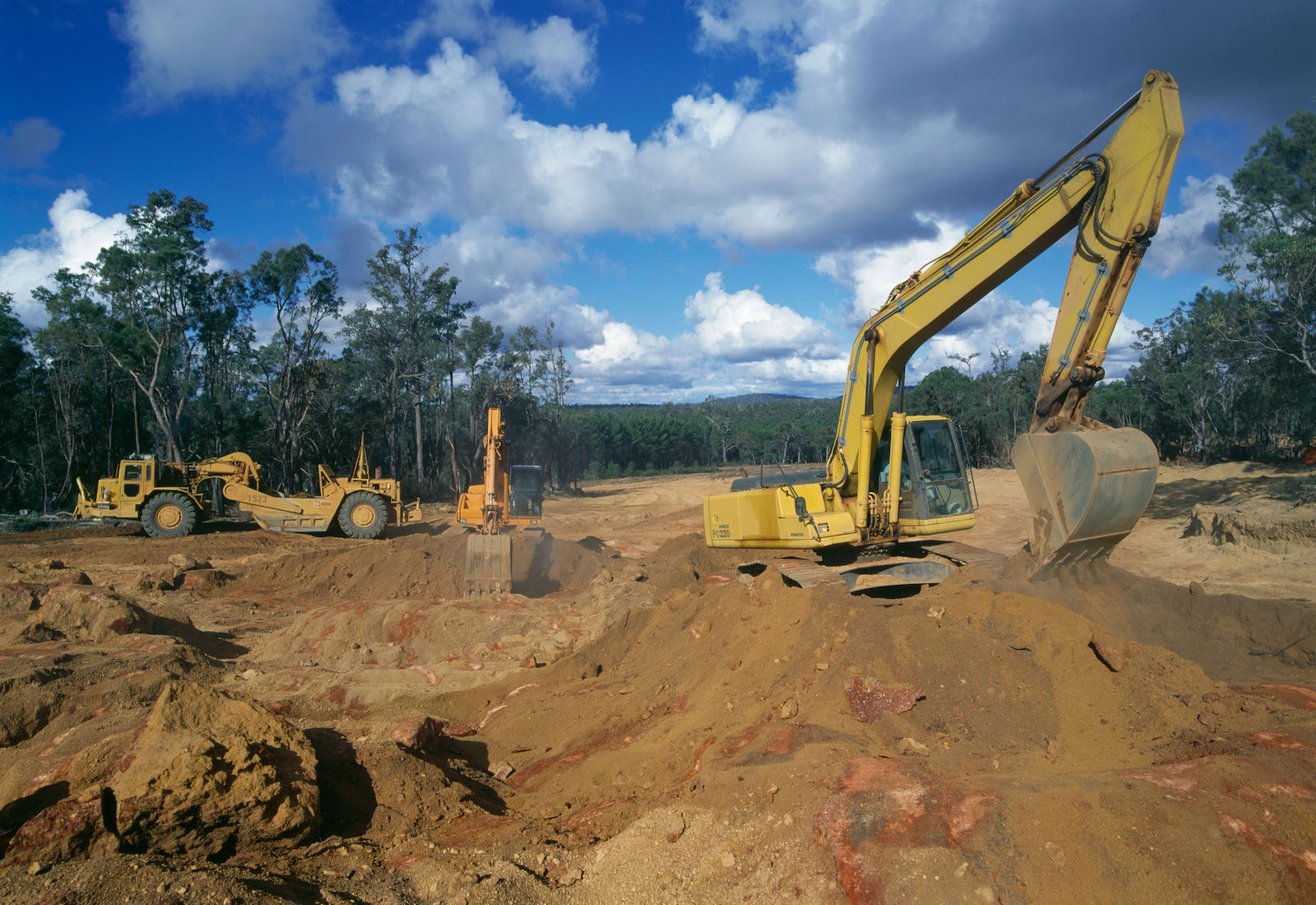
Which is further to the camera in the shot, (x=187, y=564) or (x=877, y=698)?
(x=187, y=564)

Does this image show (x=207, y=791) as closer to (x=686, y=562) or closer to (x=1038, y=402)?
(x=1038, y=402)

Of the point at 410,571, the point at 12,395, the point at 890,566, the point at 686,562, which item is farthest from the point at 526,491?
the point at 12,395

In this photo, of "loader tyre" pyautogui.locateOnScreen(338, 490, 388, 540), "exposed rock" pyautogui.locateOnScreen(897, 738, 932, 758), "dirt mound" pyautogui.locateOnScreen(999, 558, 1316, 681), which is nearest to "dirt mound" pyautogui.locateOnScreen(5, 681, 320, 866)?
"exposed rock" pyautogui.locateOnScreen(897, 738, 932, 758)

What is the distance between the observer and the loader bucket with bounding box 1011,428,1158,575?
6.60m

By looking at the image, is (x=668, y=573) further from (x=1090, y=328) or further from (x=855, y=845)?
(x=855, y=845)

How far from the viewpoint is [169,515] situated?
67.1 feet

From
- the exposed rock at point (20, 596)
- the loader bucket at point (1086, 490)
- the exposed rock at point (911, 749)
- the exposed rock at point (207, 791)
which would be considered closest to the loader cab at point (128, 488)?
the exposed rock at point (20, 596)

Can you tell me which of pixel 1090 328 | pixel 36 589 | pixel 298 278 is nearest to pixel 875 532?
pixel 1090 328

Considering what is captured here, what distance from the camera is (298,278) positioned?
29.3m

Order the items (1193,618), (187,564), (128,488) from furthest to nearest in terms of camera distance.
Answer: (128,488) → (187,564) → (1193,618)

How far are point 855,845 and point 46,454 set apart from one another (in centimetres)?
3615

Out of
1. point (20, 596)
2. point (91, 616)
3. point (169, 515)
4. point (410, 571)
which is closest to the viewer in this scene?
point (91, 616)

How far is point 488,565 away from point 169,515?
43.4 ft

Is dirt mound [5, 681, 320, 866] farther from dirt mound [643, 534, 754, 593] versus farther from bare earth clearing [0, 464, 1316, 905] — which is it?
dirt mound [643, 534, 754, 593]
